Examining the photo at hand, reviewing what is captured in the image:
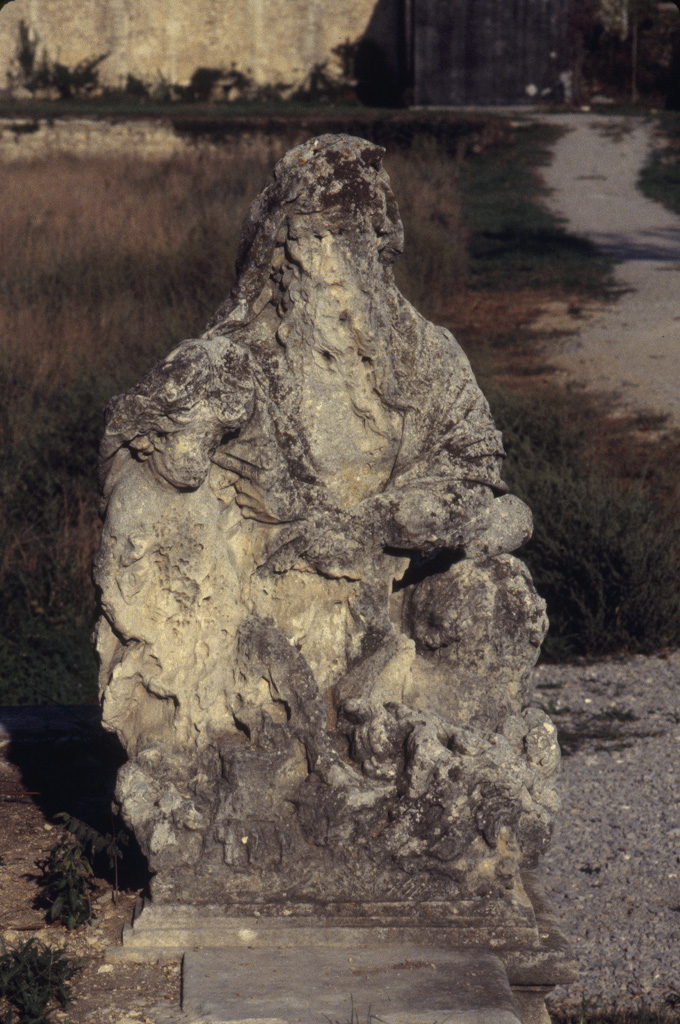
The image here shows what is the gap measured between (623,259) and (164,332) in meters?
7.11

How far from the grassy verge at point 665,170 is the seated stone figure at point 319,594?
1607 centimetres

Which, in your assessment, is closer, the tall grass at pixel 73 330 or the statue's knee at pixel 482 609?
the statue's knee at pixel 482 609

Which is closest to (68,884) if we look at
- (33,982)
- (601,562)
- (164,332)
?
(33,982)

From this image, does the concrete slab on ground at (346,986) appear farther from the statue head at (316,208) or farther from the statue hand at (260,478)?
the statue head at (316,208)

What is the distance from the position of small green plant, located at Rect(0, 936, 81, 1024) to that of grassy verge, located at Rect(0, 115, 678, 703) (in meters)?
3.00

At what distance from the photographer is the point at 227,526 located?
3.65 metres

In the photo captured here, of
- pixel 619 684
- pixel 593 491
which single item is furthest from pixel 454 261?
pixel 619 684

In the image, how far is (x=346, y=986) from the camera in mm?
3166

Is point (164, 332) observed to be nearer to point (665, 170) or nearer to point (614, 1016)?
point (614, 1016)

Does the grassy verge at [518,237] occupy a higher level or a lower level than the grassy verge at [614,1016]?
higher

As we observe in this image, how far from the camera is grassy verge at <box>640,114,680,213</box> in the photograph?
63.8 ft

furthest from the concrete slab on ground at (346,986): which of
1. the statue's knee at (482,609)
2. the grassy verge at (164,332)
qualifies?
the grassy verge at (164,332)

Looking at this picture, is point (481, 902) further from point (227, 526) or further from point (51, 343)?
point (51, 343)

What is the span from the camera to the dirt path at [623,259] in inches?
472
